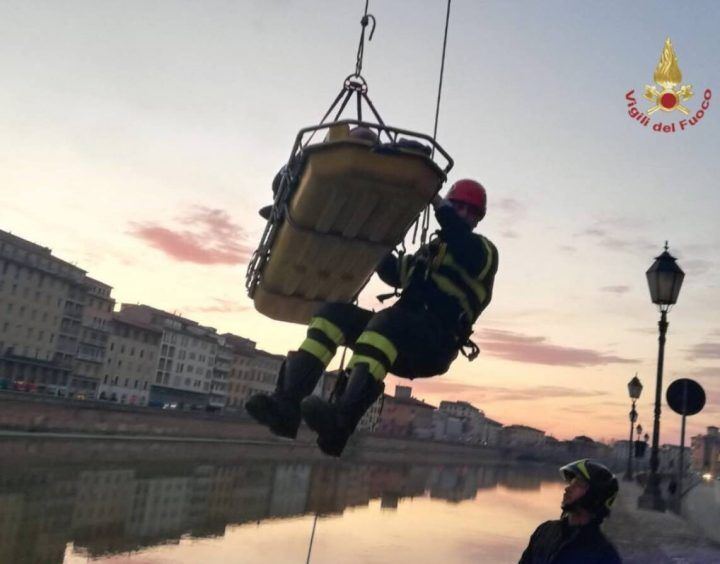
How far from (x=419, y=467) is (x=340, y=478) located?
40.3 meters

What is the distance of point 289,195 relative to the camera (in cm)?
479

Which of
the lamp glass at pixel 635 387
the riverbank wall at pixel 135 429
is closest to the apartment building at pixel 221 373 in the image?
the riverbank wall at pixel 135 429

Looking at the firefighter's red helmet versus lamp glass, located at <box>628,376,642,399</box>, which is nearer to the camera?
the firefighter's red helmet

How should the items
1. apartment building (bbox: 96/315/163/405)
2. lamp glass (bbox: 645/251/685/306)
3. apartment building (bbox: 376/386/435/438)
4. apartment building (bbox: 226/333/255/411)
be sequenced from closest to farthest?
1. lamp glass (bbox: 645/251/685/306)
2. apartment building (bbox: 96/315/163/405)
3. apartment building (bbox: 226/333/255/411)
4. apartment building (bbox: 376/386/435/438)

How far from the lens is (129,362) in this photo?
103 metres

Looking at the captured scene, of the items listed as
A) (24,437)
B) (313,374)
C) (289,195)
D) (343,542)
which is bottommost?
(343,542)

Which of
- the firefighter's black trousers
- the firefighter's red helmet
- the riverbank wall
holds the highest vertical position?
the firefighter's red helmet

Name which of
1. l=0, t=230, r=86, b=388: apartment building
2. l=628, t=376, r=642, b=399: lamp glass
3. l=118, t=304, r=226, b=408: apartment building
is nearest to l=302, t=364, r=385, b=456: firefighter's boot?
l=628, t=376, r=642, b=399: lamp glass

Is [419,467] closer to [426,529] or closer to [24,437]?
[426,529]

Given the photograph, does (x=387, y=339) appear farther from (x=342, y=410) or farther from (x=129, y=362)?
(x=129, y=362)

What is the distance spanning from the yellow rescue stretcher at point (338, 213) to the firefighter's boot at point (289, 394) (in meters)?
0.59

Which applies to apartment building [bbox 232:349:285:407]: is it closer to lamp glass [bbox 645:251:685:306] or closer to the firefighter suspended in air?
lamp glass [bbox 645:251:685:306]

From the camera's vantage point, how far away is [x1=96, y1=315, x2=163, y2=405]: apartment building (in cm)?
9944

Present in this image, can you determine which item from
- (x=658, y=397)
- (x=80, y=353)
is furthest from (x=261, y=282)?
(x=80, y=353)
